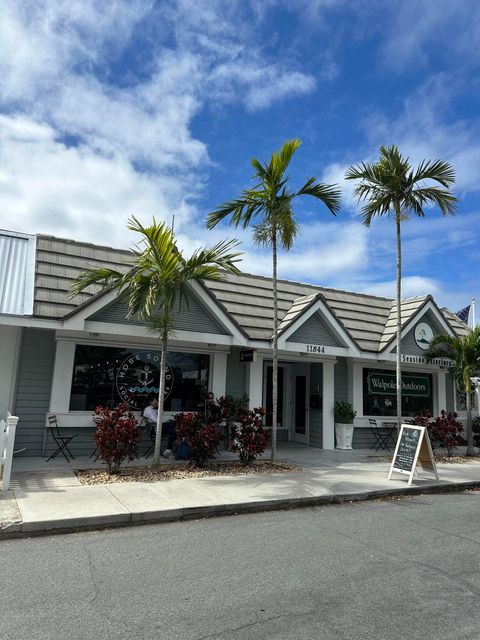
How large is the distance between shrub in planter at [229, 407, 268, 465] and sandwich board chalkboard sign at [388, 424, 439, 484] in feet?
8.92

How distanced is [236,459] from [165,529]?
4971 millimetres

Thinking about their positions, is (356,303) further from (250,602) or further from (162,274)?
(250,602)

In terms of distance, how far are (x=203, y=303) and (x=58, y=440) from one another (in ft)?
14.4

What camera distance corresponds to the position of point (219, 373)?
1231cm

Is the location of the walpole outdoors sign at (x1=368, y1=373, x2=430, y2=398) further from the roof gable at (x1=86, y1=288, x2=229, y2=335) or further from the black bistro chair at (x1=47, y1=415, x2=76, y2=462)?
the black bistro chair at (x1=47, y1=415, x2=76, y2=462)

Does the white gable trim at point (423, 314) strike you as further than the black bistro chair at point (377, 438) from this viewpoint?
Yes

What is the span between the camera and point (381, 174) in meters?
13.0

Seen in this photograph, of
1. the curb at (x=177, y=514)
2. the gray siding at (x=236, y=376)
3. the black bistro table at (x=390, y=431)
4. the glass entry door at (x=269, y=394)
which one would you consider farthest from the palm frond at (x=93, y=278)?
the black bistro table at (x=390, y=431)

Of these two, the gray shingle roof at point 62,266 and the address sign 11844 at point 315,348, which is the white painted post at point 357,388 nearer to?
the address sign 11844 at point 315,348

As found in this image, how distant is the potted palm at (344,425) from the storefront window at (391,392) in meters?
1.09

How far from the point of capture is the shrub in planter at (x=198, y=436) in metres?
9.50

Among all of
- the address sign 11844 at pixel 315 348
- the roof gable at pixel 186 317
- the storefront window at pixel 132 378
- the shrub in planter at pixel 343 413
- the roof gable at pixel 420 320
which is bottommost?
the shrub in planter at pixel 343 413

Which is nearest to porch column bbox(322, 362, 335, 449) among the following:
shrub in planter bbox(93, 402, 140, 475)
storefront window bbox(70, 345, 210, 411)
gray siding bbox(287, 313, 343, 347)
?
gray siding bbox(287, 313, 343, 347)

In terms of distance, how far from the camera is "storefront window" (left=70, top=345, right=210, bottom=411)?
1073 cm
